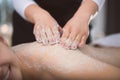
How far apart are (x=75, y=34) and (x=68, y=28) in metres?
0.04

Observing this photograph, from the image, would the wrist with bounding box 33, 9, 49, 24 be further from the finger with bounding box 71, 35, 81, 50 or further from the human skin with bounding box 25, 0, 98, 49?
the finger with bounding box 71, 35, 81, 50

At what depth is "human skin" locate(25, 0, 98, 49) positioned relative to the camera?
3.69 ft

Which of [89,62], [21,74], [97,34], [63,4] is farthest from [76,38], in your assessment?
[97,34]

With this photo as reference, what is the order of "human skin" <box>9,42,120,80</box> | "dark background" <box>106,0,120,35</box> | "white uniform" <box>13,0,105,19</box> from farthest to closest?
"dark background" <box>106,0,120,35</box> < "white uniform" <box>13,0,105,19</box> < "human skin" <box>9,42,120,80</box>

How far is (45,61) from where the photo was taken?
109 cm

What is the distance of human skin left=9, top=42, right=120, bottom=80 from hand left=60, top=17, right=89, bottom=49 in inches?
1.0

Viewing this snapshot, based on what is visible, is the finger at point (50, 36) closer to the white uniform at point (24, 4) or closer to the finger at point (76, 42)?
the finger at point (76, 42)

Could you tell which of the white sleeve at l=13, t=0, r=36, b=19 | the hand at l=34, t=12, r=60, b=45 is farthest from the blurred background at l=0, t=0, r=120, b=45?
the hand at l=34, t=12, r=60, b=45

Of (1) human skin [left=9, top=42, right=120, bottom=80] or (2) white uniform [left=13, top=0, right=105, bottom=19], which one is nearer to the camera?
(1) human skin [left=9, top=42, right=120, bottom=80]

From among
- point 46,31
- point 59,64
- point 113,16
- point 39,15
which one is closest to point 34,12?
point 39,15

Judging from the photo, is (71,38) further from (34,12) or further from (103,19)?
(103,19)

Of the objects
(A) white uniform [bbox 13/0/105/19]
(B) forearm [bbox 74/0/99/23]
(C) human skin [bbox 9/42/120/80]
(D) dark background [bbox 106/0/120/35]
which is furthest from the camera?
(D) dark background [bbox 106/0/120/35]

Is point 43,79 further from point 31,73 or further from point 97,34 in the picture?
point 97,34

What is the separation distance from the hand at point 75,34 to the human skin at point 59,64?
0.03 m
